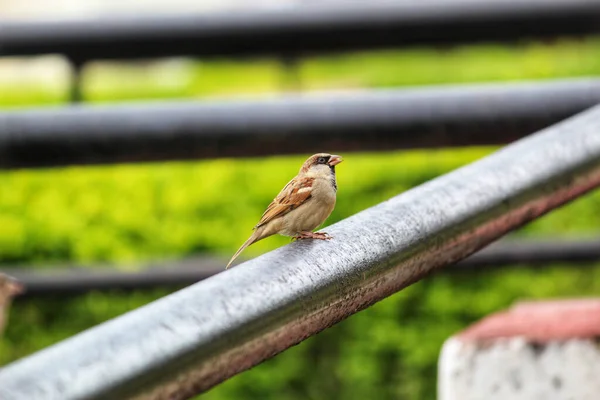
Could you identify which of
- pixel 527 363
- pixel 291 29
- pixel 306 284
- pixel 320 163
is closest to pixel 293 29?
A: pixel 291 29

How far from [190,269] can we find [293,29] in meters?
1.27

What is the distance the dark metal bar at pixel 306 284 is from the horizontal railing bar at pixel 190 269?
1.81m

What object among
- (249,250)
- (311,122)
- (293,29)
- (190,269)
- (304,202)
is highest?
(293,29)

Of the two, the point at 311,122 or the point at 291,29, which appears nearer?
the point at 311,122

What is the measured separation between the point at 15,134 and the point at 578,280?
378 centimetres

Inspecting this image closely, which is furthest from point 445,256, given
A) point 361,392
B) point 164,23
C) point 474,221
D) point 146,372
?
point 361,392

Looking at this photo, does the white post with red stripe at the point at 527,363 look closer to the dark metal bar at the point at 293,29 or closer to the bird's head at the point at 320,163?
the bird's head at the point at 320,163

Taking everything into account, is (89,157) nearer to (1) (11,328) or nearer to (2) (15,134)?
(2) (15,134)

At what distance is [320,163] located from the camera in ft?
5.85

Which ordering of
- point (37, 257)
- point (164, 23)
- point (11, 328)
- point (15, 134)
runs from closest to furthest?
point (15, 134) < point (164, 23) < point (11, 328) < point (37, 257)

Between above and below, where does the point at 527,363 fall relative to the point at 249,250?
above

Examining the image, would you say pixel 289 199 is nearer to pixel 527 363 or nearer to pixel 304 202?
pixel 304 202

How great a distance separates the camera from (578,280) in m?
4.93

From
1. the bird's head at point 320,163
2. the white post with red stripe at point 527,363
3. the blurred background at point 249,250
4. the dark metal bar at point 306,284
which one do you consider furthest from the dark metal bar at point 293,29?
the blurred background at point 249,250
